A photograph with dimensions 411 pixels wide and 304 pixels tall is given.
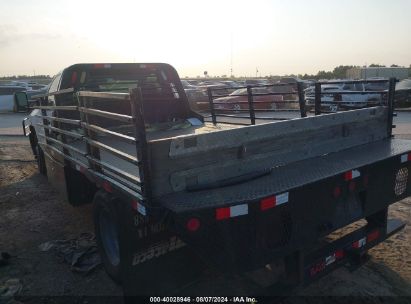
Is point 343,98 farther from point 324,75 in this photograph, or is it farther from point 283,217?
point 324,75

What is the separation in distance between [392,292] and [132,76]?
444 cm

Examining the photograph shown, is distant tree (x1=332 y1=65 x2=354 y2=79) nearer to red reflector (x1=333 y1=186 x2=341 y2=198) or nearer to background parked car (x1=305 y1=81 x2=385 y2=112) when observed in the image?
background parked car (x1=305 y1=81 x2=385 y2=112)

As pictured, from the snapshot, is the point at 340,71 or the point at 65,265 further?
the point at 340,71

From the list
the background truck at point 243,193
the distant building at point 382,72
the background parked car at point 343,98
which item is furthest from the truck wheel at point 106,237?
the distant building at point 382,72

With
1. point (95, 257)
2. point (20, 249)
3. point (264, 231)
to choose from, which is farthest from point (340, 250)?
point (20, 249)

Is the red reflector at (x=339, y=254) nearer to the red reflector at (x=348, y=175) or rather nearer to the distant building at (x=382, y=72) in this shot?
the red reflector at (x=348, y=175)

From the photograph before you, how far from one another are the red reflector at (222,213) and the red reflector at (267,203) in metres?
0.24

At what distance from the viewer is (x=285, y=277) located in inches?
116

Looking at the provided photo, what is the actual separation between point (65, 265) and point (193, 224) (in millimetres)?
2323

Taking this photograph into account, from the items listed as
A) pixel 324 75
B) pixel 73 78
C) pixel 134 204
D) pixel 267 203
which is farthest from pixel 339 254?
pixel 324 75

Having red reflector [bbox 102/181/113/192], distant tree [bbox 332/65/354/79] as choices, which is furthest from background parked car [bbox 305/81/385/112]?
distant tree [bbox 332/65/354/79]

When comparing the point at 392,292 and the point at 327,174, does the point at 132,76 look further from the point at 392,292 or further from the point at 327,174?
the point at 392,292

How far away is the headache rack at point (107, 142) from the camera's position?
244 cm

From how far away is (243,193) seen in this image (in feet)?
8.22
